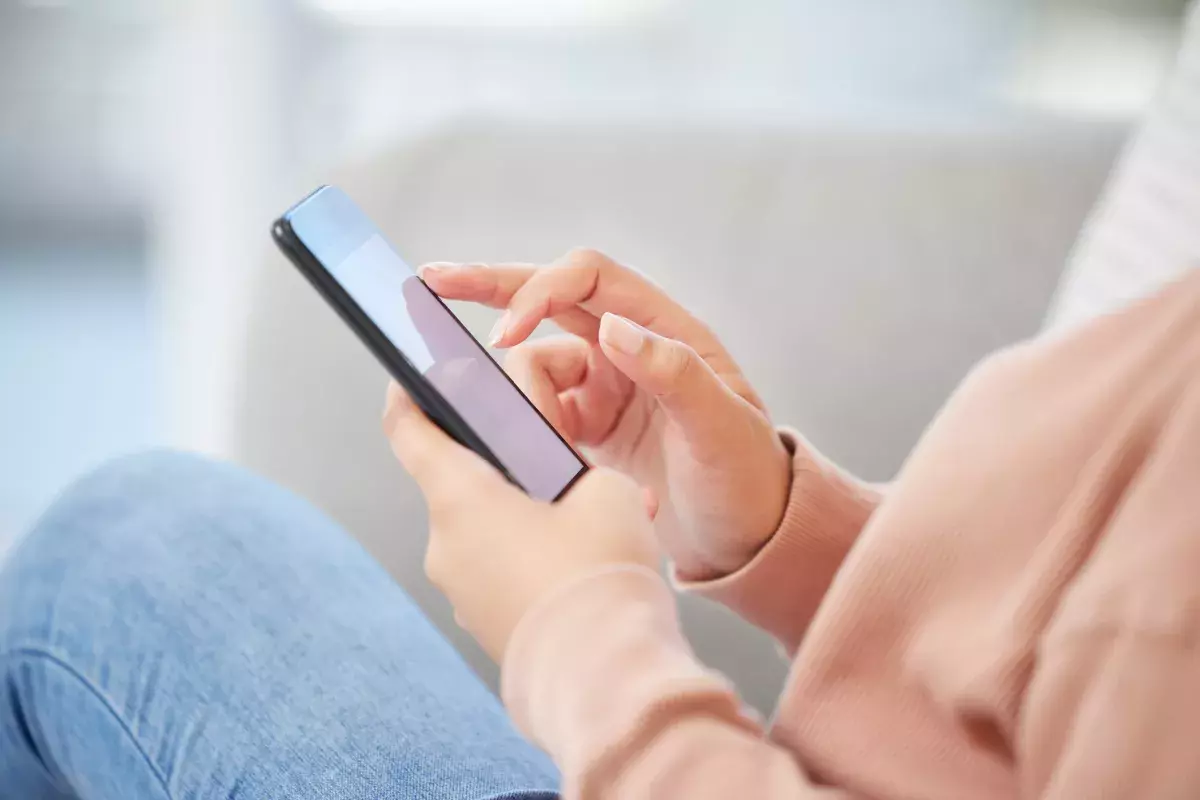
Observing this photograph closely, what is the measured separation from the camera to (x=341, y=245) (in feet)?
1.25

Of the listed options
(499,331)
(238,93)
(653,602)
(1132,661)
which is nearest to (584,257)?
(499,331)

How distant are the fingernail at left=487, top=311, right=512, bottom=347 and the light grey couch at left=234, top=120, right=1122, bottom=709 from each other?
270 millimetres

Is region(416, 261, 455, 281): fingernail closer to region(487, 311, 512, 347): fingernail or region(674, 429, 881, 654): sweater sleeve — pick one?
region(487, 311, 512, 347): fingernail

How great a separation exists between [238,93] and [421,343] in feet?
2.59

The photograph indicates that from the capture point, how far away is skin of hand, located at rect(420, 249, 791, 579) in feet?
1.41

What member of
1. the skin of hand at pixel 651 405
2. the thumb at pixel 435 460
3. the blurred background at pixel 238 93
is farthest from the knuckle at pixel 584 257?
the blurred background at pixel 238 93

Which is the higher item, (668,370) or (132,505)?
(668,370)

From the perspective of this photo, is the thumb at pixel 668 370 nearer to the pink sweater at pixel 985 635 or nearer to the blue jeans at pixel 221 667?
the pink sweater at pixel 985 635

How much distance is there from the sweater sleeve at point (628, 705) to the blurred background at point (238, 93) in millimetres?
651

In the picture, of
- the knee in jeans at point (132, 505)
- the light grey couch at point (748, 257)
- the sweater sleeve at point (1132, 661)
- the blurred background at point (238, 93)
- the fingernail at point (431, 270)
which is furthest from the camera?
the blurred background at point (238, 93)

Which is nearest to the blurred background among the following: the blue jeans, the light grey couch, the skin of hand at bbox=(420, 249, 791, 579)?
the light grey couch

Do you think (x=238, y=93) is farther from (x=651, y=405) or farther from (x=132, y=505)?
(x=651, y=405)

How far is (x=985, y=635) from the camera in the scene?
14.3 inches

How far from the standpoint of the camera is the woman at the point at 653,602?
326mm
